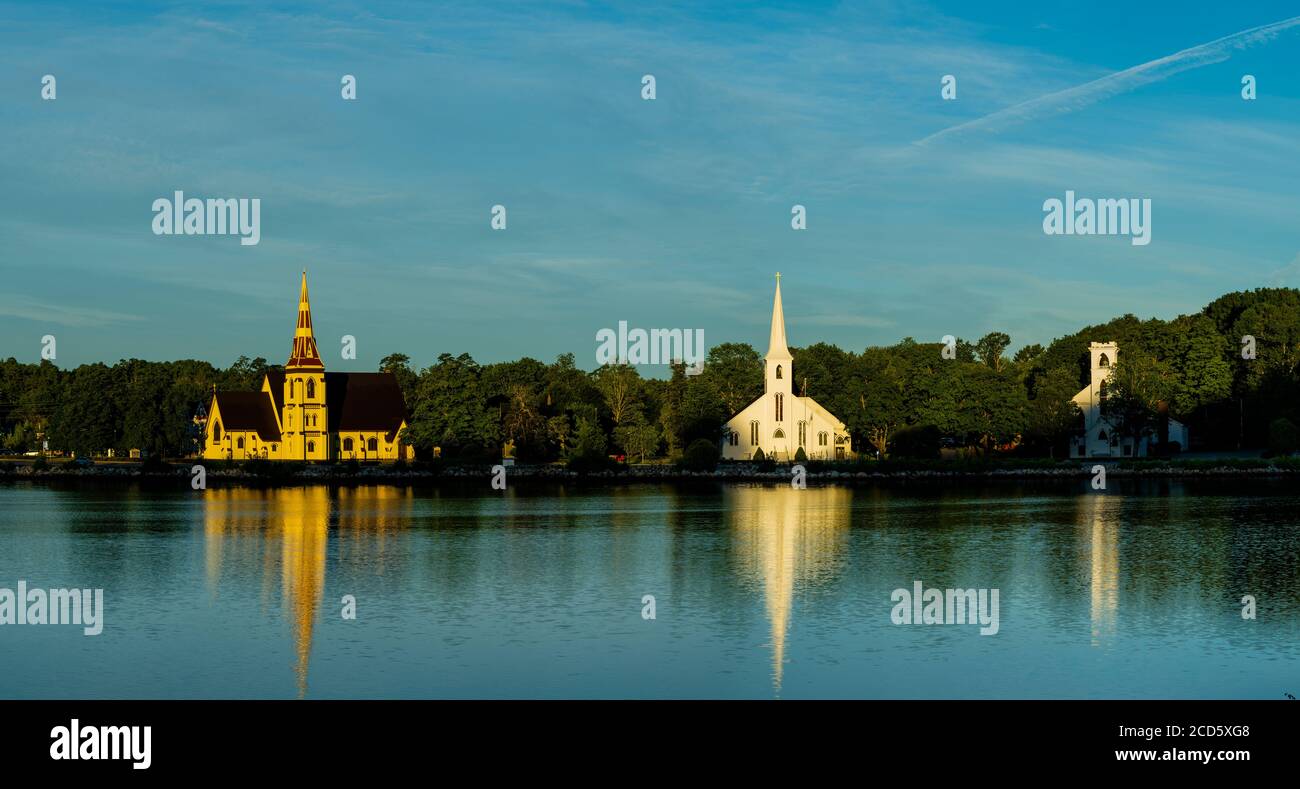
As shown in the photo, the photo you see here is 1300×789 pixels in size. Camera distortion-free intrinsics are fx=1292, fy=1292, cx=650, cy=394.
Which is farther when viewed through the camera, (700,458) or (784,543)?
(700,458)

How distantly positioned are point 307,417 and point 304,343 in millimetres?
7501

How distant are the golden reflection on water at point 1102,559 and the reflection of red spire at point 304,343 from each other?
8061cm

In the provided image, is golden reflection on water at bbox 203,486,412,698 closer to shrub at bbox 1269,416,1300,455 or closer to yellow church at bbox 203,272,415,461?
yellow church at bbox 203,272,415,461

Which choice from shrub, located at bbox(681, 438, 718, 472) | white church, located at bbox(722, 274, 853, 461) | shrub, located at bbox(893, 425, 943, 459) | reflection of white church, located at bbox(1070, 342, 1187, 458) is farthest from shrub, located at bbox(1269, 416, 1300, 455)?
shrub, located at bbox(681, 438, 718, 472)

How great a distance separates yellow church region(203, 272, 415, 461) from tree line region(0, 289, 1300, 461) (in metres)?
4.76

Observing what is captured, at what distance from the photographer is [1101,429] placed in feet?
397

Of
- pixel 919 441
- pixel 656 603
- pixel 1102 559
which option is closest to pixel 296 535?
pixel 656 603

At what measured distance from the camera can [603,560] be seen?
139 ft

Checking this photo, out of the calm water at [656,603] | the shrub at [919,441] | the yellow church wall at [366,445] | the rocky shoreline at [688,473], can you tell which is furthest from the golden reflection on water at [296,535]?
the shrub at [919,441]

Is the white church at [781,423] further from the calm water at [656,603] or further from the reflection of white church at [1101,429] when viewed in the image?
the calm water at [656,603]

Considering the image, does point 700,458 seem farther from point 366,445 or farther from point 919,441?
point 366,445

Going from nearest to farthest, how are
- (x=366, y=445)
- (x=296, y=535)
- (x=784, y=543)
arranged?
(x=784, y=543) → (x=296, y=535) → (x=366, y=445)

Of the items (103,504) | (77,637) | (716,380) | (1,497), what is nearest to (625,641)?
A: (77,637)
